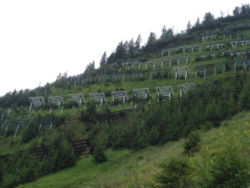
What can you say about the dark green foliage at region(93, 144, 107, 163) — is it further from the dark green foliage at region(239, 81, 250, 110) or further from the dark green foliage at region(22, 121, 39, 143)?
the dark green foliage at region(22, 121, 39, 143)

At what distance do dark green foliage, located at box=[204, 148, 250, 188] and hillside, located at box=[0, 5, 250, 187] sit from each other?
121cm

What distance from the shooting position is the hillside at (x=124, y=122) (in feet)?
71.3

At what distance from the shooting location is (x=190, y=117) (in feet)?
92.5

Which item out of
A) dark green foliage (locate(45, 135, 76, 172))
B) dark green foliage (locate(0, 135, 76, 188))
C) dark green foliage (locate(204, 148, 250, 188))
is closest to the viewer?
dark green foliage (locate(204, 148, 250, 188))

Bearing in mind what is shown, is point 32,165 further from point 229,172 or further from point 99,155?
point 229,172

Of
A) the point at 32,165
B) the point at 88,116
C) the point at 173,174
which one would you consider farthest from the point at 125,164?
the point at 88,116

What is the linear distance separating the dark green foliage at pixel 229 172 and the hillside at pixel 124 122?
1212 millimetres

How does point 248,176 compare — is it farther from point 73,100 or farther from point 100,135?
point 73,100

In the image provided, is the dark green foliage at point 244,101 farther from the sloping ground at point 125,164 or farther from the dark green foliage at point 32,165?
the dark green foliage at point 32,165

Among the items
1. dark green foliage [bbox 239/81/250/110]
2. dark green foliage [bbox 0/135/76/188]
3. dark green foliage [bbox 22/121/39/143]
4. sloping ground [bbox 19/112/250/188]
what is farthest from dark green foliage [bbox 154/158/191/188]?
dark green foliage [bbox 22/121/39/143]

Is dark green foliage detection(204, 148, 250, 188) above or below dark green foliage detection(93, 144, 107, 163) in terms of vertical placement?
above

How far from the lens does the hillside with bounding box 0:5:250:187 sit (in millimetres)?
21719

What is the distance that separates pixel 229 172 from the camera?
805 cm

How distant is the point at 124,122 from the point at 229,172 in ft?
92.7
